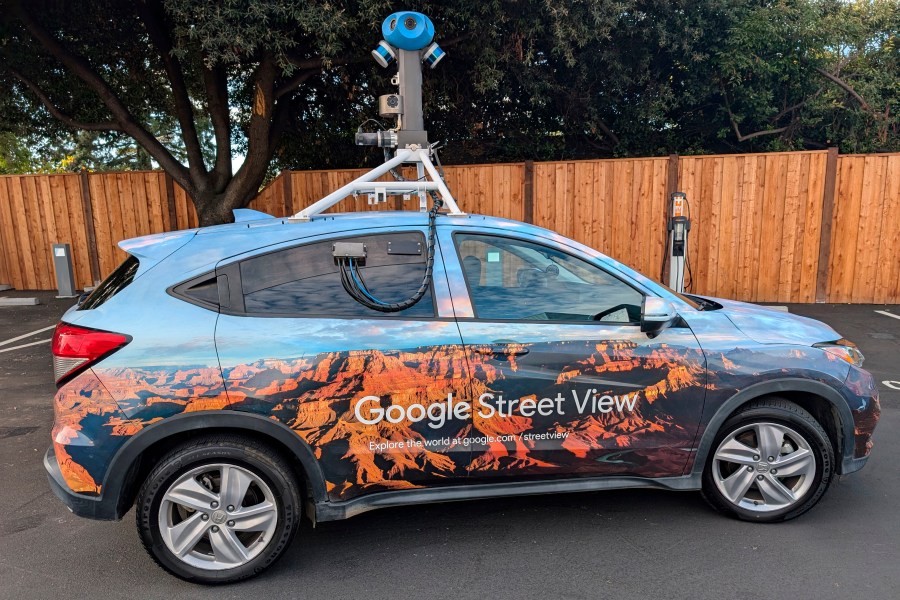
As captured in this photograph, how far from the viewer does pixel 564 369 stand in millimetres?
3188

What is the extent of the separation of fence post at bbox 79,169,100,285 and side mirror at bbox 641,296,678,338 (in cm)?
1098

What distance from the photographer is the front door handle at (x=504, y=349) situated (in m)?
3.12

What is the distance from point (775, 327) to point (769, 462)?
74 centimetres

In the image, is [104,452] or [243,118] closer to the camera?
[104,452]

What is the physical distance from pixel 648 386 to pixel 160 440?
7.96 ft

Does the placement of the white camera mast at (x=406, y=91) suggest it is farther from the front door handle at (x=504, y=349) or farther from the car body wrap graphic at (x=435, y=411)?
the car body wrap graphic at (x=435, y=411)

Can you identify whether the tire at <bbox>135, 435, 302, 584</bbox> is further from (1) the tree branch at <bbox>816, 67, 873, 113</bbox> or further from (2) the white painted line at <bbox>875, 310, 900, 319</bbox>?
(1) the tree branch at <bbox>816, 67, 873, 113</bbox>

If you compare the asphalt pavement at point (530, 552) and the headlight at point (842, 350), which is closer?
the asphalt pavement at point (530, 552)

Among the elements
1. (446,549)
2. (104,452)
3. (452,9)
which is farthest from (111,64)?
(446,549)

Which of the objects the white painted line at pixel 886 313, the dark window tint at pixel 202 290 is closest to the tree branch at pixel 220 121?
the dark window tint at pixel 202 290

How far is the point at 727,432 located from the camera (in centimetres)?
341

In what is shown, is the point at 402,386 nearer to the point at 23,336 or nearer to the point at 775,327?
the point at 775,327

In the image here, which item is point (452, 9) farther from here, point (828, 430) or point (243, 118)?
point (828, 430)

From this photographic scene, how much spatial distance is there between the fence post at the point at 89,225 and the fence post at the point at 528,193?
772cm
